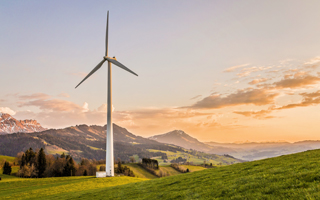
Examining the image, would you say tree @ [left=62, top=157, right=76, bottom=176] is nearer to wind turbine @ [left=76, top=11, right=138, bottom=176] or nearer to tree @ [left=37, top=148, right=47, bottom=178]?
tree @ [left=37, top=148, right=47, bottom=178]

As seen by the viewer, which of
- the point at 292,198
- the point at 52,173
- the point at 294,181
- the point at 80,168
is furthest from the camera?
the point at 80,168

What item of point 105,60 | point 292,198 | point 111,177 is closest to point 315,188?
point 292,198

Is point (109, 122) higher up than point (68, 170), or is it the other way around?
point (109, 122)

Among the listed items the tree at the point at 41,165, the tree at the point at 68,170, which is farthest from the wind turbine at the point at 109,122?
the tree at the point at 41,165

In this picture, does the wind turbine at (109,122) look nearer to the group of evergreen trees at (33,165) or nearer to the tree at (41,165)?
the group of evergreen trees at (33,165)

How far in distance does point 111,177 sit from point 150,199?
45.2 meters

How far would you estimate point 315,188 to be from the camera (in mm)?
11867

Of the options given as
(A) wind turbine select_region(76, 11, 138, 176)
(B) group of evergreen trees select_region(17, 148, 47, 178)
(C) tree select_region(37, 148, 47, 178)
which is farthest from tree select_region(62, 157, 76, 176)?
(A) wind turbine select_region(76, 11, 138, 176)

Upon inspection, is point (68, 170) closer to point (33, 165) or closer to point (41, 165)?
point (41, 165)

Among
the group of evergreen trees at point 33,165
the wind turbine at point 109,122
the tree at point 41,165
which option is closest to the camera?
the wind turbine at point 109,122

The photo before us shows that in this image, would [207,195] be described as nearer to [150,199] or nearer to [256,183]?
[256,183]

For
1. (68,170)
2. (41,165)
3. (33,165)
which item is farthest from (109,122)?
(41,165)

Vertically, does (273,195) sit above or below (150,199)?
above

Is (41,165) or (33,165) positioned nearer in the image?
(33,165)
